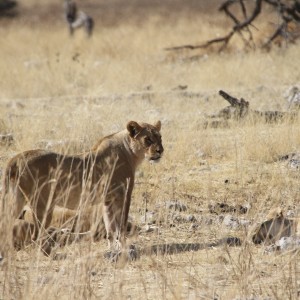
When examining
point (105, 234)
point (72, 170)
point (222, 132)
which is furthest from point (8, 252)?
point (222, 132)

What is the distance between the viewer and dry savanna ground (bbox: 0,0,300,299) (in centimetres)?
494

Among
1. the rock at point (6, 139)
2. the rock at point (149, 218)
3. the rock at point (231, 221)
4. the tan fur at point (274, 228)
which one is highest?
the rock at point (6, 139)

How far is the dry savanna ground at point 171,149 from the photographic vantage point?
494 centimetres

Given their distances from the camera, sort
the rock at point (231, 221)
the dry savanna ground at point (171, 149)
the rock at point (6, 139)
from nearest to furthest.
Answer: the dry savanna ground at point (171, 149) → the rock at point (231, 221) → the rock at point (6, 139)

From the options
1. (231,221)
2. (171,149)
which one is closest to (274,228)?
(231,221)

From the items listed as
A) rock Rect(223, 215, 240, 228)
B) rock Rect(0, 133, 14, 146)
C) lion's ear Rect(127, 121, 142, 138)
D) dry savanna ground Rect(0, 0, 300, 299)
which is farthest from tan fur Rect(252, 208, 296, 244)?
rock Rect(0, 133, 14, 146)

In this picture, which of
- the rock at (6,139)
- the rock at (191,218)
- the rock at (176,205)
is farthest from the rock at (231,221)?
the rock at (6,139)

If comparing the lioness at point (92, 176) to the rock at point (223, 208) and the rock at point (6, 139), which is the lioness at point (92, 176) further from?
the rock at point (6, 139)

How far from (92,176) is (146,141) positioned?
564mm

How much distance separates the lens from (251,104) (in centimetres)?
1269

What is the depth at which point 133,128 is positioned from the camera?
679 cm

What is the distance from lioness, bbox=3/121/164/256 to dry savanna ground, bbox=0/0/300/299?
26 cm

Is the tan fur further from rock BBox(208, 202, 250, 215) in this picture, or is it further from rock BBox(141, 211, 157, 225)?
rock BBox(141, 211, 157, 225)

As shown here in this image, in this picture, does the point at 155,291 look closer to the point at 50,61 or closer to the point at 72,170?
the point at 72,170
